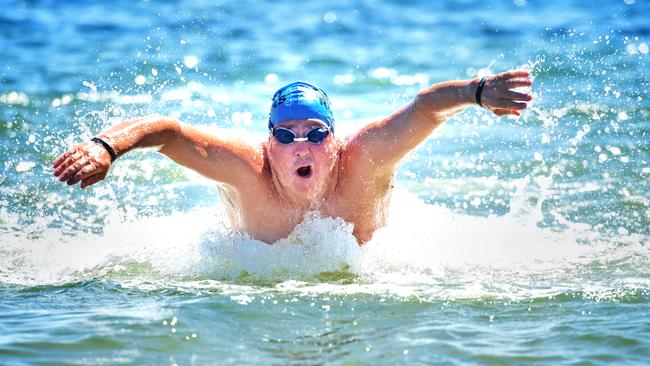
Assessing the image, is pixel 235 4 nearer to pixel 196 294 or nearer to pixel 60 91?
pixel 60 91

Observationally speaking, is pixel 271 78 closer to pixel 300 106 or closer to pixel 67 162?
pixel 300 106

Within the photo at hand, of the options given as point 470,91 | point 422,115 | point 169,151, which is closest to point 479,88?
point 470,91

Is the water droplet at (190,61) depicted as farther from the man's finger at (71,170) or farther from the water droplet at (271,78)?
the man's finger at (71,170)

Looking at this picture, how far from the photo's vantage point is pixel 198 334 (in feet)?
15.9

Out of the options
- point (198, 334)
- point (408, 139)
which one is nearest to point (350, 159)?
point (408, 139)

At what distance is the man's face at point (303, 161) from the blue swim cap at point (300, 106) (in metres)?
0.04

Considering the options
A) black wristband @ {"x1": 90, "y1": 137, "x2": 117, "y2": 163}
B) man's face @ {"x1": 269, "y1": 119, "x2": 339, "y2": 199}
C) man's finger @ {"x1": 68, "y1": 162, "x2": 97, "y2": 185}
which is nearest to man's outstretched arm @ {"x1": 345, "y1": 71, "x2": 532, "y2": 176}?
man's face @ {"x1": 269, "y1": 119, "x2": 339, "y2": 199}

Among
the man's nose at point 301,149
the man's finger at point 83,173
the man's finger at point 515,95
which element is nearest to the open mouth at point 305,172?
the man's nose at point 301,149

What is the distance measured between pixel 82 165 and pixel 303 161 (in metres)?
1.49

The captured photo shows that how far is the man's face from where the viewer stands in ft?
20.4

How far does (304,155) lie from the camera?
6.21 metres

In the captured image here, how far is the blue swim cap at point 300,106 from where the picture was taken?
6324 mm

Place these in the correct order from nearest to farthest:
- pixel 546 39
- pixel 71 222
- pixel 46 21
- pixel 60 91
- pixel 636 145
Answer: pixel 71 222 < pixel 636 145 < pixel 60 91 < pixel 546 39 < pixel 46 21

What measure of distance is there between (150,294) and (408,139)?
5.82 ft
